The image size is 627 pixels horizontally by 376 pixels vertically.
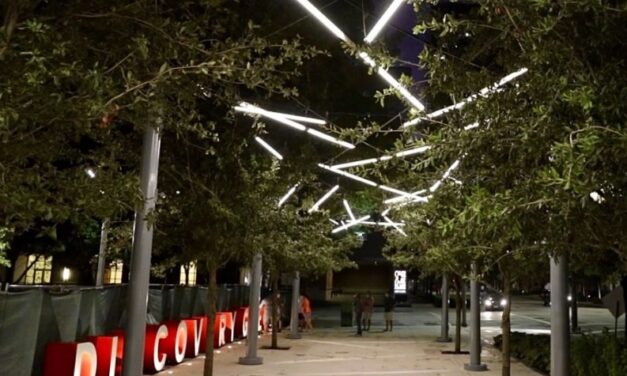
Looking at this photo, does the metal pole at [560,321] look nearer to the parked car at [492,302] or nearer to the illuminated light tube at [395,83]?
the illuminated light tube at [395,83]

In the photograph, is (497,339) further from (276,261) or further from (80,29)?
(80,29)

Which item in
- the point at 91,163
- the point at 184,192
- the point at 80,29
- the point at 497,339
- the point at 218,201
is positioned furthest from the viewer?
the point at 497,339

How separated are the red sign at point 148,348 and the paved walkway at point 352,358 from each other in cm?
41

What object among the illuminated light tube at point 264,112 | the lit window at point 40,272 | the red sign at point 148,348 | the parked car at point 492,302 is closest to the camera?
the illuminated light tube at point 264,112

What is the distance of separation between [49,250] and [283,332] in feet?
31.4

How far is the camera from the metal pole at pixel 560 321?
26.2ft

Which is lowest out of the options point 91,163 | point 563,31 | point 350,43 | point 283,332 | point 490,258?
point 283,332

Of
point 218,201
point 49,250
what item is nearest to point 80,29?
point 218,201

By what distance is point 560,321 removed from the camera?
8.13 metres

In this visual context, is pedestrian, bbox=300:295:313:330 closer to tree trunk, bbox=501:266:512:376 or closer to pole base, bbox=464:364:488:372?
pole base, bbox=464:364:488:372

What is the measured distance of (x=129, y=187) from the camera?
4727 mm

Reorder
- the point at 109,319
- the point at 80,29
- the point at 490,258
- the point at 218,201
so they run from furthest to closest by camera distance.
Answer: the point at 109,319
the point at 218,201
the point at 490,258
the point at 80,29

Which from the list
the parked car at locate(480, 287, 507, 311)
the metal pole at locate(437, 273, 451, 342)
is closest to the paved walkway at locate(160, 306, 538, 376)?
the metal pole at locate(437, 273, 451, 342)

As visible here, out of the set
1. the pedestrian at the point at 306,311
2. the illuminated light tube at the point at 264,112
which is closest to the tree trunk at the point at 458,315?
the pedestrian at the point at 306,311
